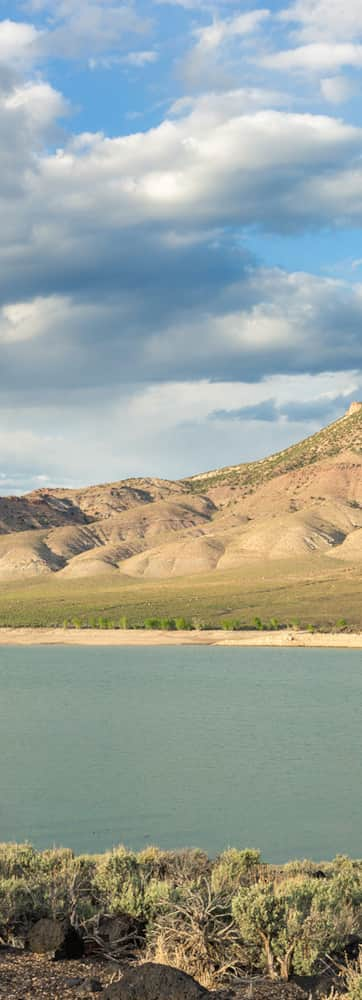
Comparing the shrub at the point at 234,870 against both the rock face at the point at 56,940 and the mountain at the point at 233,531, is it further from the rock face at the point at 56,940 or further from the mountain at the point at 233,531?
the mountain at the point at 233,531

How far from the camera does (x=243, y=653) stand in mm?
75875

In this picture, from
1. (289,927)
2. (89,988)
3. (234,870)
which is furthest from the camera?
(234,870)

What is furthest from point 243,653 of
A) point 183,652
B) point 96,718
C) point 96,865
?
point 96,865

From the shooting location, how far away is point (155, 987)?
24.7ft

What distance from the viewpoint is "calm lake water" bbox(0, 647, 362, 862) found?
20172mm

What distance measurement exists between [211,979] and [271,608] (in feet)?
306

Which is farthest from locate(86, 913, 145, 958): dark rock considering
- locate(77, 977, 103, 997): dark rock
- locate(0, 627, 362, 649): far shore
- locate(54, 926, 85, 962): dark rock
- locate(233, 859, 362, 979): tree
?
locate(0, 627, 362, 649): far shore

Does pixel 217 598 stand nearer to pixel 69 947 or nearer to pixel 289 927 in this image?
pixel 69 947

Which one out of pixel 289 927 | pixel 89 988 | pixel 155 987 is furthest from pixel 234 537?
pixel 155 987

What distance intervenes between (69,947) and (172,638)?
78373 mm

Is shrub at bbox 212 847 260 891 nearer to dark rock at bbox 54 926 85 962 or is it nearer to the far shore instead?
dark rock at bbox 54 926 85 962

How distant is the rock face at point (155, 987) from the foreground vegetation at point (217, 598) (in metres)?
82.9

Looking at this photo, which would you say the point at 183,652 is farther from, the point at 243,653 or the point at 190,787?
the point at 190,787

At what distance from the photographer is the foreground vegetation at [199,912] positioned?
9.19 metres
